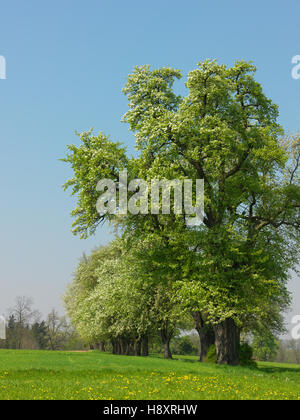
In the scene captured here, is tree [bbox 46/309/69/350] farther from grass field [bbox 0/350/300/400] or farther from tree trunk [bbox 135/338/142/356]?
grass field [bbox 0/350/300/400]

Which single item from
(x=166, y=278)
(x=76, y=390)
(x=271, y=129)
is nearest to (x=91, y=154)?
(x=166, y=278)

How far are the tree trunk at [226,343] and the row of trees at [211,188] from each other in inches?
2.6

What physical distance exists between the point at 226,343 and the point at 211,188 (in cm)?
1072

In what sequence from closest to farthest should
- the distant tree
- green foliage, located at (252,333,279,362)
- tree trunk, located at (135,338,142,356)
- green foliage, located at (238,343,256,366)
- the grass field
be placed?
the grass field < green foliage, located at (238,343,256,366) < tree trunk, located at (135,338,142,356) < green foliage, located at (252,333,279,362) < the distant tree

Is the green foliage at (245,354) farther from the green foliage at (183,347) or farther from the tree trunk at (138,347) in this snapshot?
the green foliage at (183,347)

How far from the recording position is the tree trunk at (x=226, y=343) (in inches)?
1207

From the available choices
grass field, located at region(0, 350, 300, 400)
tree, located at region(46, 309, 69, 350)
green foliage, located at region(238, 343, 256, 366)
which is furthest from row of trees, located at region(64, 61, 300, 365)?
tree, located at region(46, 309, 69, 350)

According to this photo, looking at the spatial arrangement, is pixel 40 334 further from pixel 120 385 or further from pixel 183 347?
pixel 120 385

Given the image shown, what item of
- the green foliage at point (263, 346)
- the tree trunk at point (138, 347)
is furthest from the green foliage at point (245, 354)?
the green foliage at point (263, 346)

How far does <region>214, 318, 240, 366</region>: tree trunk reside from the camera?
30.7 metres

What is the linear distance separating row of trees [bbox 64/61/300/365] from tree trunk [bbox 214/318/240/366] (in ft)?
0.22

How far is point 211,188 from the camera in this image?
1225 inches

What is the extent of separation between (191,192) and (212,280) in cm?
590
